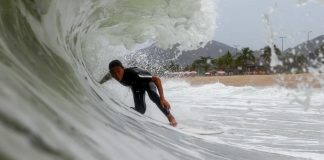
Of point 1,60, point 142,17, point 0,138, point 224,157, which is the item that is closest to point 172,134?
point 224,157

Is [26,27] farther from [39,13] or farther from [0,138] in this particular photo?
[0,138]

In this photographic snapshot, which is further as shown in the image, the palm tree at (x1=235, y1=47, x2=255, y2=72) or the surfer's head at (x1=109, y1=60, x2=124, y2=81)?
the palm tree at (x1=235, y1=47, x2=255, y2=72)

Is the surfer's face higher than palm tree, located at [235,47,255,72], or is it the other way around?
palm tree, located at [235,47,255,72]

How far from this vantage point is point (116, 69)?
5.27 m

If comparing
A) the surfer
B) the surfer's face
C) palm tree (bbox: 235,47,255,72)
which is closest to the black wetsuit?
the surfer

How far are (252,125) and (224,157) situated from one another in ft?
13.8

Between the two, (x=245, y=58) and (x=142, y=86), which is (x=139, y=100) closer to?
(x=142, y=86)

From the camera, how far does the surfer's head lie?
5.20 meters

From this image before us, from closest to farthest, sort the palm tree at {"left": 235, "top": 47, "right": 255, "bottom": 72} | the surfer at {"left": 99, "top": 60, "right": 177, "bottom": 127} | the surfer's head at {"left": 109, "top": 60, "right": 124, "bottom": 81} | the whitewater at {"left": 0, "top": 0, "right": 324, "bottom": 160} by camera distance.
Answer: the whitewater at {"left": 0, "top": 0, "right": 324, "bottom": 160}
the surfer's head at {"left": 109, "top": 60, "right": 124, "bottom": 81}
the surfer at {"left": 99, "top": 60, "right": 177, "bottom": 127}
the palm tree at {"left": 235, "top": 47, "right": 255, "bottom": 72}

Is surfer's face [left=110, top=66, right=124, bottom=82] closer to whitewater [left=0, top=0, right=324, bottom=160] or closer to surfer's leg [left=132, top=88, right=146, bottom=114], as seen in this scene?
surfer's leg [left=132, top=88, right=146, bottom=114]

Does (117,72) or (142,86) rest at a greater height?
(117,72)

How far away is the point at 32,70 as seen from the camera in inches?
84.7

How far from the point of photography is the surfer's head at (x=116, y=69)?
5.20m

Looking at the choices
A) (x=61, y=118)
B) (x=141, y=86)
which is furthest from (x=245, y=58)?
(x=61, y=118)
